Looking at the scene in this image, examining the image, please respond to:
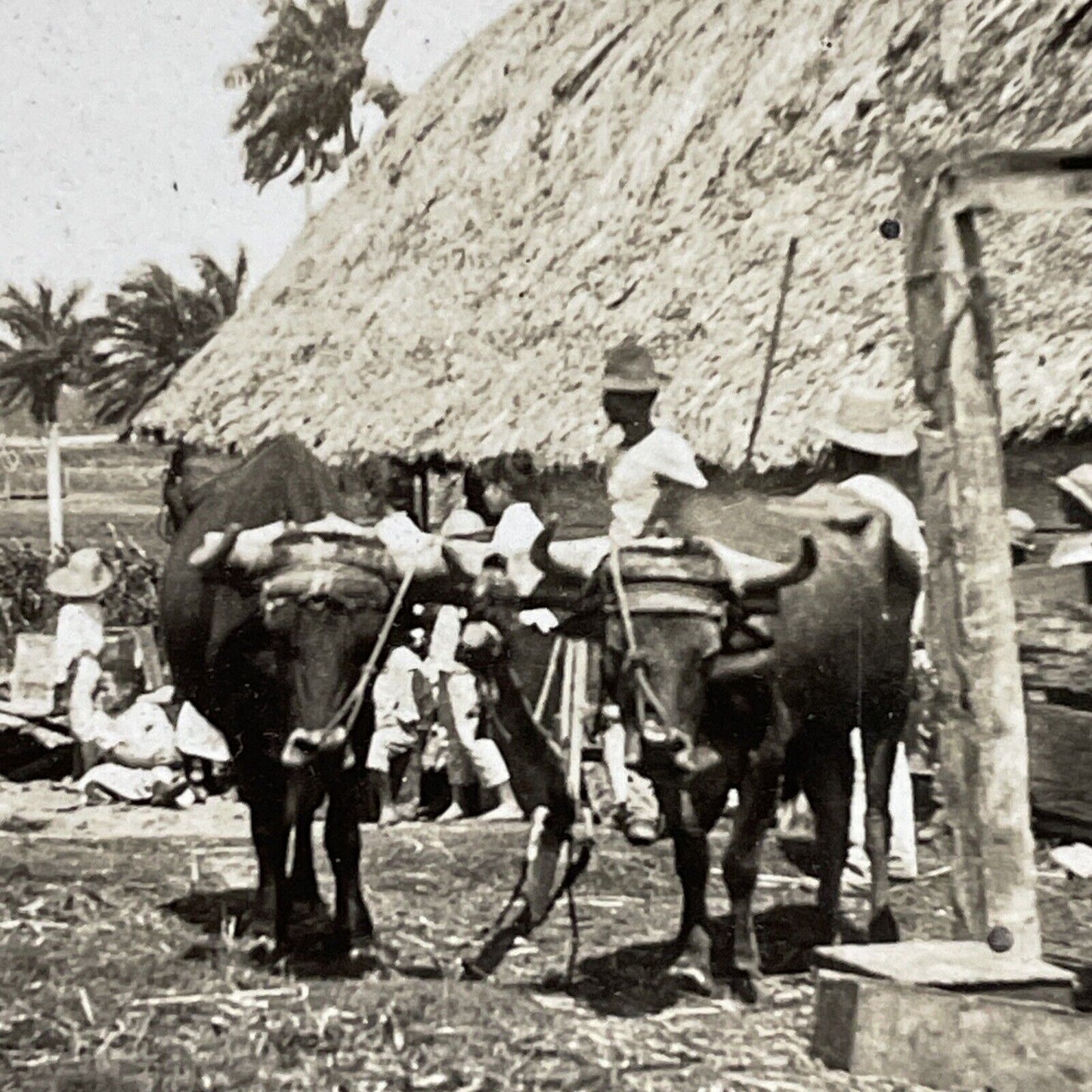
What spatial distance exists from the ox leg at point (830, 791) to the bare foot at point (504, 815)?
844 mm

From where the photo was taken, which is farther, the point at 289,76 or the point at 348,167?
the point at 348,167

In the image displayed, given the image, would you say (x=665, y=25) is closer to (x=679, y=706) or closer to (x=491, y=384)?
(x=491, y=384)

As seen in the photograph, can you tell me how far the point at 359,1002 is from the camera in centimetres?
545

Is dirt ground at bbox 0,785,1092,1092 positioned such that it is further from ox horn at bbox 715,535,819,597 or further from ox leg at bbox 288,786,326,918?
ox horn at bbox 715,535,819,597

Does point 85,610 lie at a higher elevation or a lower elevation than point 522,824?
higher

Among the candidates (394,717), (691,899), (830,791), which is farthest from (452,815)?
(830,791)

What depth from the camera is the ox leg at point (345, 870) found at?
229 inches

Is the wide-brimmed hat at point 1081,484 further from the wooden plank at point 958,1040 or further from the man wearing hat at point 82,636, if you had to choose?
the man wearing hat at point 82,636

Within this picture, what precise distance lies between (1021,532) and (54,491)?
12.9 feet

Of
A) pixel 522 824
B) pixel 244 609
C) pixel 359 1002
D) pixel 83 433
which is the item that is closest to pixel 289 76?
pixel 83 433

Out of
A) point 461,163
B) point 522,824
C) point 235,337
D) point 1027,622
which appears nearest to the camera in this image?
point 522,824

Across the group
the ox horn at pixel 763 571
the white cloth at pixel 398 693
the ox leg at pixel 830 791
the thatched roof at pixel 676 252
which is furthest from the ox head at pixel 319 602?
the ox leg at pixel 830 791

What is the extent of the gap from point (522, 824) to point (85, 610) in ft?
7.62

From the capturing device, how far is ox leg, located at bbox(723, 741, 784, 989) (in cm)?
577
